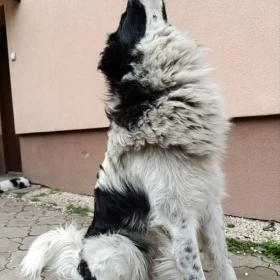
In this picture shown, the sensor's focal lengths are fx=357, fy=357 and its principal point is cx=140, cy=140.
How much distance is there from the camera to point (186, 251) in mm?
2084

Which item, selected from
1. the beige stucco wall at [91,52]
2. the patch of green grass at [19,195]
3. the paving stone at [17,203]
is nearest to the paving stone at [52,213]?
the paving stone at [17,203]

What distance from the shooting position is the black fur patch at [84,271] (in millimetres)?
2241

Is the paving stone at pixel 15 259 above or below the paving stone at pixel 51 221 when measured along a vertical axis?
above

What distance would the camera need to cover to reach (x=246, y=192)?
3.79 m

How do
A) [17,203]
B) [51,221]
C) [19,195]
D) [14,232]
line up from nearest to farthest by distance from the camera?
[14,232] → [51,221] → [17,203] → [19,195]

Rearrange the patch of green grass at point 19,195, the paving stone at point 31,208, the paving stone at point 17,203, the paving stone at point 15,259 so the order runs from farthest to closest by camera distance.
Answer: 1. the patch of green grass at point 19,195
2. the paving stone at point 17,203
3. the paving stone at point 31,208
4. the paving stone at point 15,259

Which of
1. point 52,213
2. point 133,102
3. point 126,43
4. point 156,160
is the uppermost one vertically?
point 126,43

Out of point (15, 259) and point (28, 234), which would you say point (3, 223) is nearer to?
point (28, 234)

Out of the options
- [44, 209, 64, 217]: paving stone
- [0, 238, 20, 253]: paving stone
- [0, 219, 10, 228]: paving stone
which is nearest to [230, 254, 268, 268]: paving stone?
[0, 238, 20, 253]: paving stone

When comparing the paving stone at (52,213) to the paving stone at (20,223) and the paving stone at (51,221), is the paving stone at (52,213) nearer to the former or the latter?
the paving stone at (51,221)

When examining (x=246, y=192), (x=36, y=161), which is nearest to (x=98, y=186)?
(x=246, y=192)

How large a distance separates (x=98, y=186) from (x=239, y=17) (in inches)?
90.9

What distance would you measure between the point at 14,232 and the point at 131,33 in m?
2.95

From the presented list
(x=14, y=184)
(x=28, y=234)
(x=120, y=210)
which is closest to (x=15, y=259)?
(x=28, y=234)
